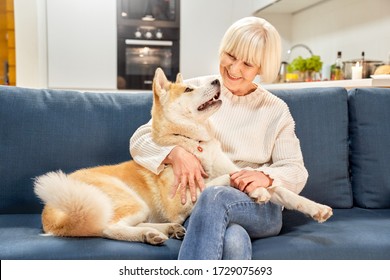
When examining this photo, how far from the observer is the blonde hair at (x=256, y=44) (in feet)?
5.10

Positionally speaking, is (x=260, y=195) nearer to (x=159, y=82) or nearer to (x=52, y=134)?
(x=159, y=82)

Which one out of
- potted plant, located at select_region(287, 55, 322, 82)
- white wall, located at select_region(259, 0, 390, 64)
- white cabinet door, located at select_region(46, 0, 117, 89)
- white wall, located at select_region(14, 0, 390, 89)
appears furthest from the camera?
white cabinet door, located at select_region(46, 0, 117, 89)

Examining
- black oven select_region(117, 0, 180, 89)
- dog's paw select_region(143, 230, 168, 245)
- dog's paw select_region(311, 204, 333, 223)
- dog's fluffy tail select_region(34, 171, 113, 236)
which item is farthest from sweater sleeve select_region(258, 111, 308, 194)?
black oven select_region(117, 0, 180, 89)

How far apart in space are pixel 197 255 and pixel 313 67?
2.94 metres

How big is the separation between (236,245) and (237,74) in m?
0.67

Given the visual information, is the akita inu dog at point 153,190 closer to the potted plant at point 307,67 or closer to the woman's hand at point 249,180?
the woman's hand at point 249,180

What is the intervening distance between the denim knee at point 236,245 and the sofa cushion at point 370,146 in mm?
882

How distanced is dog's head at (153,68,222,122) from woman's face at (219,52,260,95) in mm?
124

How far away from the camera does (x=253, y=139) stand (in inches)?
62.7

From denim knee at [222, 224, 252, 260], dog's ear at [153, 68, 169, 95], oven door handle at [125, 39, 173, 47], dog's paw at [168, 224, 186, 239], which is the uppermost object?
oven door handle at [125, 39, 173, 47]

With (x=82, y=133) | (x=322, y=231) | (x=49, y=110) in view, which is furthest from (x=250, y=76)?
(x=49, y=110)

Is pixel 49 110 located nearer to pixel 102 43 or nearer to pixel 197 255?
pixel 197 255

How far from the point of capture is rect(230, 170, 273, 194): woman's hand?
4.42ft

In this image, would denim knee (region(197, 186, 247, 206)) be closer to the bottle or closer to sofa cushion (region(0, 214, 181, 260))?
sofa cushion (region(0, 214, 181, 260))
